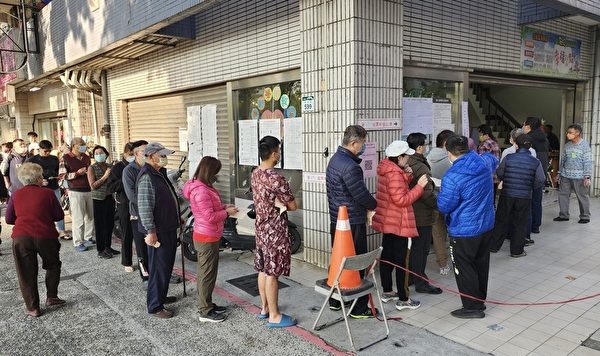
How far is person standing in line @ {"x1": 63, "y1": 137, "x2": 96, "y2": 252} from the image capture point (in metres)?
6.96

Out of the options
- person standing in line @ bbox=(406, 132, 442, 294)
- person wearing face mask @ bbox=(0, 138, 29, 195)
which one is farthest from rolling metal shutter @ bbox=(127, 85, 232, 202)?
person standing in line @ bbox=(406, 132, 442, 294)

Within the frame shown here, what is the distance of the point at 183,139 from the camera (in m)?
9.20

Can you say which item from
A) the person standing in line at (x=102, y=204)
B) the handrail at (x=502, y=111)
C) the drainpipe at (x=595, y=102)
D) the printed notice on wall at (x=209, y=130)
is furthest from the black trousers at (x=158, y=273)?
the handrail at (x=502, y=111)

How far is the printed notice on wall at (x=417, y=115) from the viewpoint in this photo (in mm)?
5957

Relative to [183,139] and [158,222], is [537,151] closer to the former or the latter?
[158,222]

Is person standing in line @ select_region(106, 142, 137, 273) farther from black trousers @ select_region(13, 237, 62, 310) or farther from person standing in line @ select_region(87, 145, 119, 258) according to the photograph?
black trousers @ select_region(13, 237, 62, 310)

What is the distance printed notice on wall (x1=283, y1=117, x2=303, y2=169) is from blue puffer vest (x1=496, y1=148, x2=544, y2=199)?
2853 mm

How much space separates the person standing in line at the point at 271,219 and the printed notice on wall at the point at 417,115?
2605 millimetres

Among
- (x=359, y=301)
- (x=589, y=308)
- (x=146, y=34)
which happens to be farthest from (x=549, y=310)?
(x=146, y=34)

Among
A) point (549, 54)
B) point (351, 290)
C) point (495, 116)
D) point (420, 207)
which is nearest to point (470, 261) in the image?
point (420, 207)

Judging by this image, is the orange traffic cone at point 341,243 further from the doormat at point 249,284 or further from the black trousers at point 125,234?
the black trousers at point 125,234

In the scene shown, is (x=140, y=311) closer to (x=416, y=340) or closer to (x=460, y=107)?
(x=416, y=340)

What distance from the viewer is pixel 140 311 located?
181 inches

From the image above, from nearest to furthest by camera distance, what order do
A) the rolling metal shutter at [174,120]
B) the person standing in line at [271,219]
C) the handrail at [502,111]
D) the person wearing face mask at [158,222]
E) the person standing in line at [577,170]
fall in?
1. the person standing in line at [271,219]
2. the person wearing face mask at [158,222]
3. the person standing in line at [577,170]
4. the rolling metal shutter at [174,120]
5. the handrail at [502,111]
